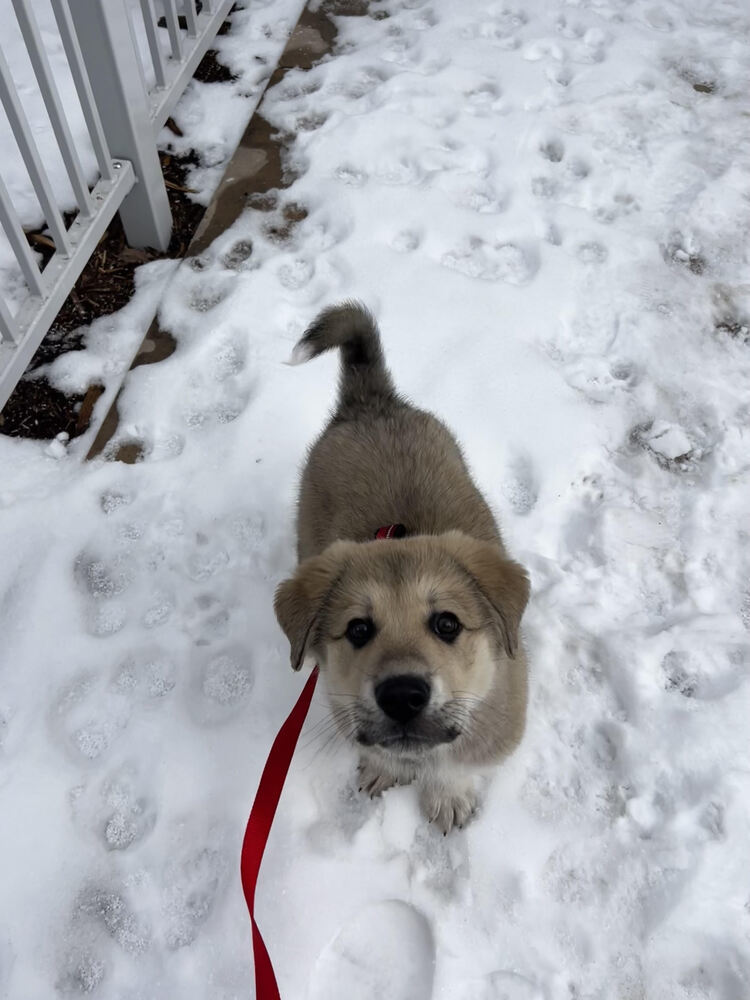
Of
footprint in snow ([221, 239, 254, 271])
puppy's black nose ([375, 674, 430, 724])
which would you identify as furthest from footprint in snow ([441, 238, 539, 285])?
puppy's black nose ([375, 674, 430, 724])

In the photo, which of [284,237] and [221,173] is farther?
→ [221,173]

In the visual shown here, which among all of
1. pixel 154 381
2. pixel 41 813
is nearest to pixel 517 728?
pixel 41 813

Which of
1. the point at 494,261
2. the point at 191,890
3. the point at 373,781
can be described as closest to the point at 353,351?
the point at 494,261

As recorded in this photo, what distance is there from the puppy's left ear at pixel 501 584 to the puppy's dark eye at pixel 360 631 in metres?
0.27

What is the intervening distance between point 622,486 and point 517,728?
111cm

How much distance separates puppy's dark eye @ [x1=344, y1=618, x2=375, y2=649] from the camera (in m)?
1.66

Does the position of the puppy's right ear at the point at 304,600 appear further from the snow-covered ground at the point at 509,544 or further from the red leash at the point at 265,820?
the snow-covered ground at the point at 509,544

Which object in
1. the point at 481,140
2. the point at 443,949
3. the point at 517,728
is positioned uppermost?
the point at 481,140

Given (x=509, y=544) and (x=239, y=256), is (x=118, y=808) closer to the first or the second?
(x=509, y=544)

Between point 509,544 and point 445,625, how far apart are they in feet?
3.03

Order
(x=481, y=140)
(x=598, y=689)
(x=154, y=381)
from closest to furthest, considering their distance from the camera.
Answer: (x=598, y=689), (x=154, y=381), (x=481, y=140)

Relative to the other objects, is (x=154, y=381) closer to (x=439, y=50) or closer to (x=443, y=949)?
(x=443, y=949)

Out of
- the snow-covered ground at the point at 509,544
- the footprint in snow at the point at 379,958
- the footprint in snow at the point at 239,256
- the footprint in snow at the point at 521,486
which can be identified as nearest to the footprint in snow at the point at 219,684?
the snow-covered ground at the point at 509,544

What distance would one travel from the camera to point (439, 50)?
4062 mm
